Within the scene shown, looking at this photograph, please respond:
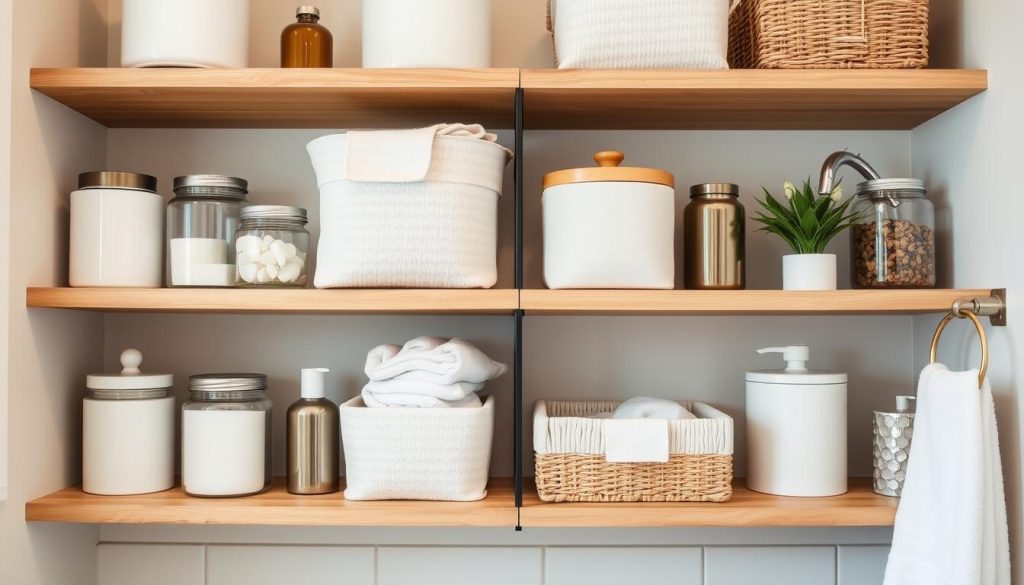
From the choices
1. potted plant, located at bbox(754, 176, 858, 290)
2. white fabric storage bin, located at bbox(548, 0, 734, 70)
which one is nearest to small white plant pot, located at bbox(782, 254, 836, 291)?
potted plant, located at bbox(754, 176, 858, 290)

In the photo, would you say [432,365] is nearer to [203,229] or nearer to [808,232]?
[203,229]

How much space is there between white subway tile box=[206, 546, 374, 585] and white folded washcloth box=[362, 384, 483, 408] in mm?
331

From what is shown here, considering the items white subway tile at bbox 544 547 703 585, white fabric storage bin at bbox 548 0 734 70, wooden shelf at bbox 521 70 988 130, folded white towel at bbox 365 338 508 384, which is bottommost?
white subway tile at bbox 544 547 703 585

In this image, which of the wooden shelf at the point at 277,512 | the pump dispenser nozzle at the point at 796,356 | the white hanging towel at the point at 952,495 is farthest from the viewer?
the pump dispenser nozzle at the point at 796,356

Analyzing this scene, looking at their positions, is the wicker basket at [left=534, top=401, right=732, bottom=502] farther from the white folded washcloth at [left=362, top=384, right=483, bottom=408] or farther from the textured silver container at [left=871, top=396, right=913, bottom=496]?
the textured silver container at [left=871, top=396, right=913, bottom=496]

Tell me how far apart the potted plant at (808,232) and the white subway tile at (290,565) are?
78cm

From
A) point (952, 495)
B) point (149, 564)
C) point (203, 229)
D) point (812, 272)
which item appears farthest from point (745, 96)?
point (149, 564)

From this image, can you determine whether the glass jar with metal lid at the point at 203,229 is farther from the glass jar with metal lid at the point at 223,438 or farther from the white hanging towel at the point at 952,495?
the white hanging towel at the point at 952,495

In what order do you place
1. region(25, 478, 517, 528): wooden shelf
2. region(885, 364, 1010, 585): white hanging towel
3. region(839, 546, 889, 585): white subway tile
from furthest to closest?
region(839, 546, 889, 585): white subway tile
region(25, 478, 517, 528): wooden shelf
region(885, 364, 1010, 585): white hanging towel

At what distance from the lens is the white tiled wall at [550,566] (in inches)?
53.5

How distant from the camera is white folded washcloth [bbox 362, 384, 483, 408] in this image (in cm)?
114


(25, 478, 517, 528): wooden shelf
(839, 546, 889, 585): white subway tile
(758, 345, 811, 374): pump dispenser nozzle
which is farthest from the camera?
(839, 546, 889, 585): white subway tile

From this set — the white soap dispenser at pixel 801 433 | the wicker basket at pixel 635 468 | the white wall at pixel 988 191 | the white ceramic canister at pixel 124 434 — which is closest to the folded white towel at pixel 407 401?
the wicker basket at pixel 635 468

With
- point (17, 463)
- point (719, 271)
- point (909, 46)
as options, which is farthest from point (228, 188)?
point (909, 46)
